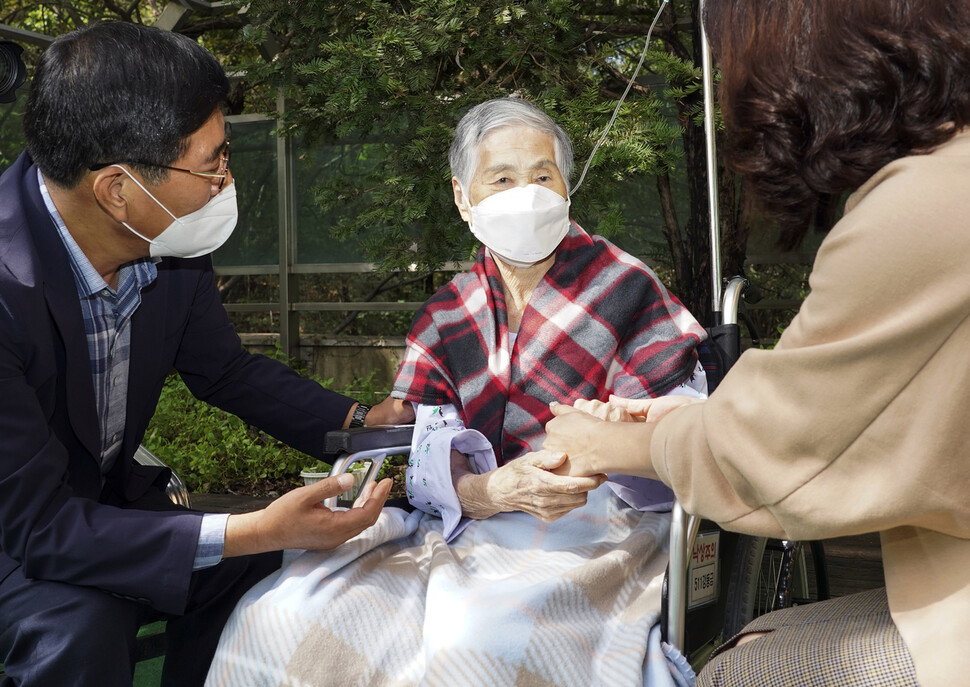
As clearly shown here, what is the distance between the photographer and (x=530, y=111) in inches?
90.3

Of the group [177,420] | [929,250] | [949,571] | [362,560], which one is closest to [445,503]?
[362,560]

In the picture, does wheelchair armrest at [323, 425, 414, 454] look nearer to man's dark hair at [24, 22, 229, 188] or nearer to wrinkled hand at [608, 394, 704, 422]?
wrinkled hand at [608, 394, 704, 422]

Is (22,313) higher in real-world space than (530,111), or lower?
lower

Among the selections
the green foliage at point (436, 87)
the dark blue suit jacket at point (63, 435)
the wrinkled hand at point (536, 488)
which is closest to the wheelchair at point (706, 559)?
the wrinkled hand at point (536, 488)

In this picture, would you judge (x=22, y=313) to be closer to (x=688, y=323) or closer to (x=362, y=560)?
(x=362, y=560)

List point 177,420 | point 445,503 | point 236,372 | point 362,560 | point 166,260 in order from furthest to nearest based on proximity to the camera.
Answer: point 177,420 → point 236,372 → point 166,260 → point 445,503 → point 362,560

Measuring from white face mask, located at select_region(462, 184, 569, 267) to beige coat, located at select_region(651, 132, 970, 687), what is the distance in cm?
102

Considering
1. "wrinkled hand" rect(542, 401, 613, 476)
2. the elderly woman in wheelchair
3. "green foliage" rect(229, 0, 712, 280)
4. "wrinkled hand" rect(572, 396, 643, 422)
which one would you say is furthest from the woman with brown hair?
"green foliage" rect(229, 0, 712, 280)

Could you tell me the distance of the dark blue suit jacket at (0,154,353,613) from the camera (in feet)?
5.58

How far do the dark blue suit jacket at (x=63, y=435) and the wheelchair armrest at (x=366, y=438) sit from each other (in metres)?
0.35

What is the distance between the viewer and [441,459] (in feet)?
6.88

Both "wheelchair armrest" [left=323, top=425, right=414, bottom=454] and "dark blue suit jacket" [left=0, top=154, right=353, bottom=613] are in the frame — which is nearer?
"dark blue suit jacket" [left=0, top=154, right=353, bottom=613]

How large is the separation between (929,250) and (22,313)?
5.31 ft

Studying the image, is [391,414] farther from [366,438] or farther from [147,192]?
[147,192]
